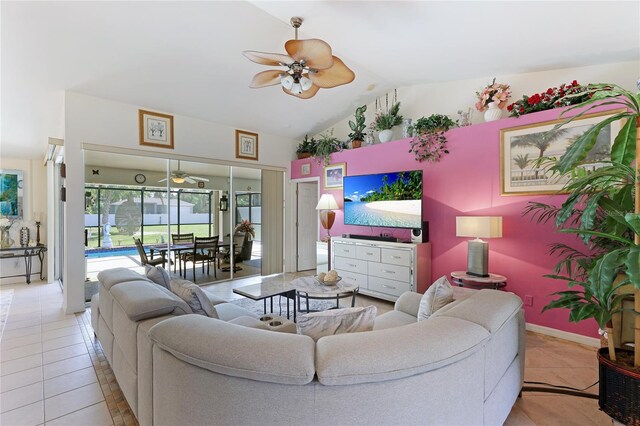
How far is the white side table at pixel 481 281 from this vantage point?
10.4 ft

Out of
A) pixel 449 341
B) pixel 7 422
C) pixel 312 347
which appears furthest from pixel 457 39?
pixel 7 422

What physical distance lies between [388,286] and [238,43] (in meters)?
3.65

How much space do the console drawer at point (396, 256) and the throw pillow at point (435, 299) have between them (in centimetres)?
197

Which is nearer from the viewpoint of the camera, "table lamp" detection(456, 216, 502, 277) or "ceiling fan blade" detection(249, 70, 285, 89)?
"ceiling fan blade" detection(249, 70, 285, 89)

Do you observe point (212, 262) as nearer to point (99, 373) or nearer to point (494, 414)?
point (99, 373)

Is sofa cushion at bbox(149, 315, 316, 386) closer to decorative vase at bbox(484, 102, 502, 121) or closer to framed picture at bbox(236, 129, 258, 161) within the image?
decorative vase at bbox(484, 102, 502, 121)

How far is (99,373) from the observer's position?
238cm

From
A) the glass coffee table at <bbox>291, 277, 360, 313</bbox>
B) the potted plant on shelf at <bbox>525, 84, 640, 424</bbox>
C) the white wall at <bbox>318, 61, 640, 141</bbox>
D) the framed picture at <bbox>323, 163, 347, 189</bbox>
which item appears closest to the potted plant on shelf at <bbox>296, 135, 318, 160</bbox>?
the framed picture at <bbox>323, 163, 347, 189</bbox>

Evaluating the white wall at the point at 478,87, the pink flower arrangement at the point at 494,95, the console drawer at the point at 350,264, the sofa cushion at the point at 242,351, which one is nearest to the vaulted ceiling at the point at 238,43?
the white wall at the point at 478,87

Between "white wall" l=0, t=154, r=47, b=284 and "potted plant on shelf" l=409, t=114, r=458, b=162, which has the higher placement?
"potted plant on shelf" l=409, t=114, r=458, b=162

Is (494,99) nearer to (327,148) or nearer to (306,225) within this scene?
(327,148)

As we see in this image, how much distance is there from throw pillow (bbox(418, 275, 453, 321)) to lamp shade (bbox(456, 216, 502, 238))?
5.16 feet

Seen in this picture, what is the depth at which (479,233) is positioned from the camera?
127 inches

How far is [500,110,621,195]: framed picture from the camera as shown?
116 inches
